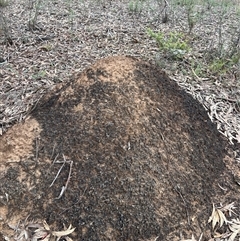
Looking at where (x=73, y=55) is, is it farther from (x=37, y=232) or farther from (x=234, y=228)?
(x=234, y=228)

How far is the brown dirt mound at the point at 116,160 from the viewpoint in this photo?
1915mm

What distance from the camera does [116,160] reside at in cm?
207

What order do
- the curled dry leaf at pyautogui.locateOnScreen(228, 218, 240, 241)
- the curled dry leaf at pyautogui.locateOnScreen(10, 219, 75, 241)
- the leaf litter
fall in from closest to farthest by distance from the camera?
the curled dry leaf at pyautogui.locateOnScreen(10, 219, 75, 241) < the curled dry leaf at pyautogui.locateOnScreen(228, 218, 240, 241) < the leaf litter

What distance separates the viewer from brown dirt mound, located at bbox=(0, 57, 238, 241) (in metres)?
1.92

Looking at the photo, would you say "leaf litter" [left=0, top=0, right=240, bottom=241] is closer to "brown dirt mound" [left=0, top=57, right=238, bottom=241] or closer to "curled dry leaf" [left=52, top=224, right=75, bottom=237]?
"curled dry leaf" [left=52, top=224, right=75, bottom=237]

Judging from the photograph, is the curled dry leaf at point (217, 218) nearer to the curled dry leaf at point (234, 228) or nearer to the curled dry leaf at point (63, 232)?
the curled dry leaf at point (234, 228)

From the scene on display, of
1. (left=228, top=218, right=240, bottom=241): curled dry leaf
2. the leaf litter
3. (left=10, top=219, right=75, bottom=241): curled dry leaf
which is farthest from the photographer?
the leaf litter

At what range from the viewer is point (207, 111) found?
286 centimetres

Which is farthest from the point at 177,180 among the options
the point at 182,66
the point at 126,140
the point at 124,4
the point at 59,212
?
the point at 124,4

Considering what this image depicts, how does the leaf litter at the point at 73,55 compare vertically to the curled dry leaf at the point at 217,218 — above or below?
below

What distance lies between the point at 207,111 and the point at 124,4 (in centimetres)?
423

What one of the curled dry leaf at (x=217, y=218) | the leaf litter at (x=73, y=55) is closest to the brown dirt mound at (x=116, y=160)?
the curled dry leaf at (x=217, y=218)

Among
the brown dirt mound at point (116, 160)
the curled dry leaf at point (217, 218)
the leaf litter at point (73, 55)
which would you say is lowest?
the leaf litter at point (73, 55)

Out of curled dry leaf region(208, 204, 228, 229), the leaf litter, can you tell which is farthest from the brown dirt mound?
the leaf litter
